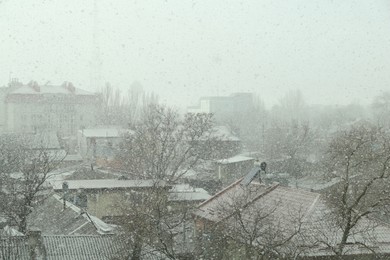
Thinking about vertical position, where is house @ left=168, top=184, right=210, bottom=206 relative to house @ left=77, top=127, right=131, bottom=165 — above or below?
below

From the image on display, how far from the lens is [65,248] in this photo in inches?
517

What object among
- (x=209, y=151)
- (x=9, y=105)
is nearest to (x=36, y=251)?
(x=209, y=151)

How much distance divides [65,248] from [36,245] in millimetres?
774

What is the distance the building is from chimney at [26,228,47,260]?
161 feet

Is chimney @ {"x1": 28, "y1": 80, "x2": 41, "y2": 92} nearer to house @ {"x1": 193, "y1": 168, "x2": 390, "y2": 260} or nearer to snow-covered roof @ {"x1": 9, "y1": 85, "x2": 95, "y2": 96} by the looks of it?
snow-covered roof @ {"x1": 9, "y1": 85, "x2": 95, "y2": 96}

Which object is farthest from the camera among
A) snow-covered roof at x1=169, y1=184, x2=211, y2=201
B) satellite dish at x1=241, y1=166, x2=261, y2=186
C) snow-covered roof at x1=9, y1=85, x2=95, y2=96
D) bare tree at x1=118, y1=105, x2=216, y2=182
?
snow-covered roof at x1=9, y1=85, x2=95, y2=96

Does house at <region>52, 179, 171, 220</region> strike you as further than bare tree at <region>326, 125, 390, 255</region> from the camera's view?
Yes

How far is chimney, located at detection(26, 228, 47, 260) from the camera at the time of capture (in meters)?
12.5

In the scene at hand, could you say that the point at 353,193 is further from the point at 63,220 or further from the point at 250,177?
the point at 63,220

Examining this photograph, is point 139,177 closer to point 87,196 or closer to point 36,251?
point 87,196

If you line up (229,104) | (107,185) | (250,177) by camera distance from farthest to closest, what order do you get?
(229,104), (107,185), (250,177)

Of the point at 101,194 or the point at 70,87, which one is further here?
the point at 70,87

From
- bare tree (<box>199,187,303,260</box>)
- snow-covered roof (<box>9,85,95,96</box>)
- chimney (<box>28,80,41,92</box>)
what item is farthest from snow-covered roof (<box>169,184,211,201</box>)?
chimney (<box>28,80,41,92</box>)

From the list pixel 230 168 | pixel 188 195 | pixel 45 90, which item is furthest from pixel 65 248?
pixel 45 90
